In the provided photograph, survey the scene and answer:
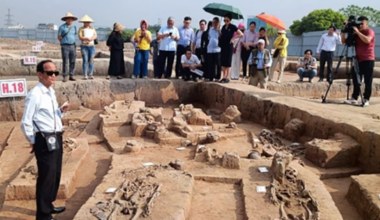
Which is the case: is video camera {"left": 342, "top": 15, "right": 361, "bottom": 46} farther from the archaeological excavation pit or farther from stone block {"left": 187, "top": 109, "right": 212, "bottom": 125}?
stone block {"left": 187, "top": 109, "right": 212, "bottom": 125}

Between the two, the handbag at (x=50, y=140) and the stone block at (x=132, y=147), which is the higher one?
the handbag at (x=50, y=140)

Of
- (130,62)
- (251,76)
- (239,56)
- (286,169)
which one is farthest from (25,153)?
(130,62)

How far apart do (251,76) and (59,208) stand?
21.3 ft

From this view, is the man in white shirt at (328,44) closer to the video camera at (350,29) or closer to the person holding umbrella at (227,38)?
the person holding umbrella at (227,38)

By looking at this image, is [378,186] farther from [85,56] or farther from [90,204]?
[85,56]

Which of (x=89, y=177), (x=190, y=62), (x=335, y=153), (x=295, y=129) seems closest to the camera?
(x=89, y=177)

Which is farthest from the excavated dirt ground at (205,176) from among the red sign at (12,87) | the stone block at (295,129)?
the red sign at (12,87)

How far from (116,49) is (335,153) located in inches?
250

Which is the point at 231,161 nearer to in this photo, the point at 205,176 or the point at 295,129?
the point at 205,176

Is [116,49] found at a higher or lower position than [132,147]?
higher

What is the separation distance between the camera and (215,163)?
16.2ft

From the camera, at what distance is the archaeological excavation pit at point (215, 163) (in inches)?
151

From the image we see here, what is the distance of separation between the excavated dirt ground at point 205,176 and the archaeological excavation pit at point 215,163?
0.01m

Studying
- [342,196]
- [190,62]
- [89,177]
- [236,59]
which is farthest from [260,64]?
[89,177]
